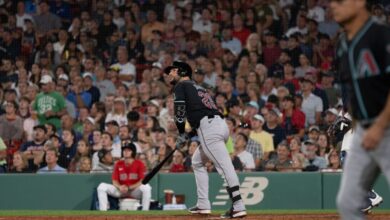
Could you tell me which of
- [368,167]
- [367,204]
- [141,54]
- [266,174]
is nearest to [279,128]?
[266,174]

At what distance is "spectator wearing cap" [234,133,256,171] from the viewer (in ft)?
50.5

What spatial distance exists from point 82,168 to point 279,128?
332 centimetres

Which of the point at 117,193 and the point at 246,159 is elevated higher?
the point at 246,159

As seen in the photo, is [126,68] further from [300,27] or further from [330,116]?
[330,116]

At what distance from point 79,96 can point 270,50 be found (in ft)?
11.9

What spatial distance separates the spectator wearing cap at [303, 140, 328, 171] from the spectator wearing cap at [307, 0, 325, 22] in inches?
152

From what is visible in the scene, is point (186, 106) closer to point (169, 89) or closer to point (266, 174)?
point (266, 174)

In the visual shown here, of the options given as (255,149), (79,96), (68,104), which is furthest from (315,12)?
(68,104)

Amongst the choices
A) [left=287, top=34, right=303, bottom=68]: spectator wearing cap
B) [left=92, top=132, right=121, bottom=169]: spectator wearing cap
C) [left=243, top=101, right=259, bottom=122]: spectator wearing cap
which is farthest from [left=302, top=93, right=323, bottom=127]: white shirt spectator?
[left=92, top=132, right=121, bottom=169]: spectator wearing cap

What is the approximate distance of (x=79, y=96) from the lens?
1748cm

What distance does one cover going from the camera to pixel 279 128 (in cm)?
1614

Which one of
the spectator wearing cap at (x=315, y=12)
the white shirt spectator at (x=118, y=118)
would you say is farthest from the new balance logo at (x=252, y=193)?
the spectator wearing cap at (x=315, y=12)

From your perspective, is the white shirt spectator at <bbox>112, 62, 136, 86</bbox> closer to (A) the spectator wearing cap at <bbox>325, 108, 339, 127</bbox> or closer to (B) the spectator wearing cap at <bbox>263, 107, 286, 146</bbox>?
(B) the spectator wearing cap at <bbox>263, 107, 286, 146</bbox>

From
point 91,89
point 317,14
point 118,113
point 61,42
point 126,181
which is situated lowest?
point 126,181
